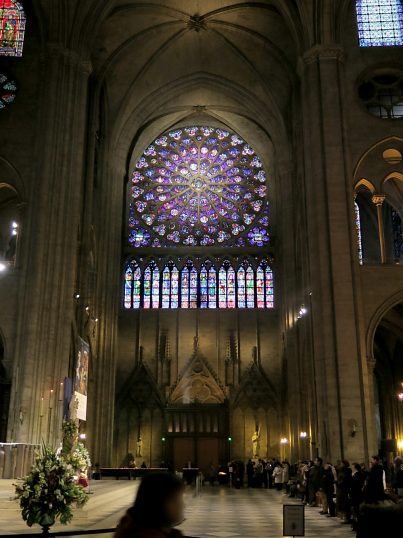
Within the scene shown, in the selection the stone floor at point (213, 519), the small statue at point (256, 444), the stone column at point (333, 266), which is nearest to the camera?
the stone floor at point (213, 519)

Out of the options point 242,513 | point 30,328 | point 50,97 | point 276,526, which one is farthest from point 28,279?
point 276,526

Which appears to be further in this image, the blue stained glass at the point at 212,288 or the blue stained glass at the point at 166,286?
the blue stained glass at the point at 166,286

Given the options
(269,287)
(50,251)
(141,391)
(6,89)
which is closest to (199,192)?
(269,287)

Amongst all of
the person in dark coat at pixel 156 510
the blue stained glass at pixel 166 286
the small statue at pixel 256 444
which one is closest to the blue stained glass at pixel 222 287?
the blue stained glass at pixel 166 286

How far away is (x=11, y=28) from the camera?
25.9 m

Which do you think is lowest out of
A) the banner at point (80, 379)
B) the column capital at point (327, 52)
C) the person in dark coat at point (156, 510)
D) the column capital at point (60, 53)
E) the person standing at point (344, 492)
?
the person standing at point (344, 492)

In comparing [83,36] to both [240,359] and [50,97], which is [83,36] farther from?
[240,359]

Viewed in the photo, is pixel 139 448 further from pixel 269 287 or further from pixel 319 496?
pixel 319 496

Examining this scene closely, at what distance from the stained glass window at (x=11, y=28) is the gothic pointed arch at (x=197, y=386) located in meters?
17.7

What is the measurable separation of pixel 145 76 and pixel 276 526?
1014 inches

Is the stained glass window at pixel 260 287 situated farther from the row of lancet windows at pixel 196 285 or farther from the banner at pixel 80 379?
the banner at pixel 80 379

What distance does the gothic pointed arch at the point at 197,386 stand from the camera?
33469 millimetres

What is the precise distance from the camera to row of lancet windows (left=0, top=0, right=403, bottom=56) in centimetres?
2536

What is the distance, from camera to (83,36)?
24188 millimetres
